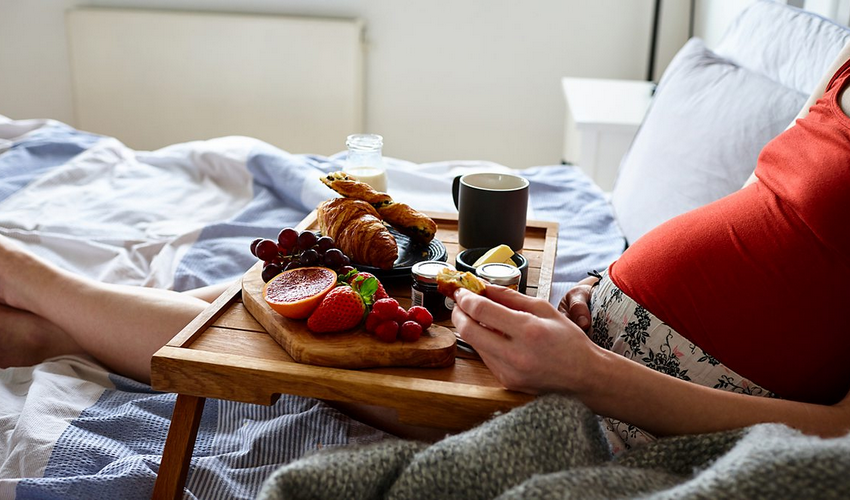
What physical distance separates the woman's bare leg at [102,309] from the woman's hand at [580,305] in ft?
1.69

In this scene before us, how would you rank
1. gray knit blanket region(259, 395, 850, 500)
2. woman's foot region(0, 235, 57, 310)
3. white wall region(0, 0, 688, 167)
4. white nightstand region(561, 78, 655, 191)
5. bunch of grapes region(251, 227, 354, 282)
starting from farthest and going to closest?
white wall region(0, 0, 688, 167)
white nightstand region(561, 78, 655, 191)
woman's foot region(0, 235, 57, 310)
bunch of grapes region(251, 227, 354, 282)
gray knit blanket region(259, 395, 850, 500)

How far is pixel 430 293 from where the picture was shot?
3.00ft

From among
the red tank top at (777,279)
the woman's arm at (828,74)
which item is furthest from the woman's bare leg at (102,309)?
the woman's arm at (828,74)

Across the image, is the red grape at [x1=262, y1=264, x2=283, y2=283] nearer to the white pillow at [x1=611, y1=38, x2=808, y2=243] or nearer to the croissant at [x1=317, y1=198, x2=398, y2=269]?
the croissant at [x1=317, y1=198, x2=398, y2=269]

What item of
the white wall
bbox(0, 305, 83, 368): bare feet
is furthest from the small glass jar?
the white wall

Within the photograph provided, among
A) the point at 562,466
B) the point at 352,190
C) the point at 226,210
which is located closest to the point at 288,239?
the point at 352,190

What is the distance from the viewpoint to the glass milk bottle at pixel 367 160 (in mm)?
1320

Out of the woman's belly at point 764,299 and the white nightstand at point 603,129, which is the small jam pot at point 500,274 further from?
the white nightstand at point 603,129

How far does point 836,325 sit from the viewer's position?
0.83 meters

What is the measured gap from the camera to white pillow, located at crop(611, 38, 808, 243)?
1.35 metres

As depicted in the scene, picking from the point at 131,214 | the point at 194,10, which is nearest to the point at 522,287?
the point at 131,214

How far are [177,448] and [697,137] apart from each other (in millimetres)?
1087

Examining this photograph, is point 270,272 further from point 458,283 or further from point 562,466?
point 562,466

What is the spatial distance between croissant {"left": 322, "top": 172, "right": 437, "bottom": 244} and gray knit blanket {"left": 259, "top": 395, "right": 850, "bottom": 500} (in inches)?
16.8
